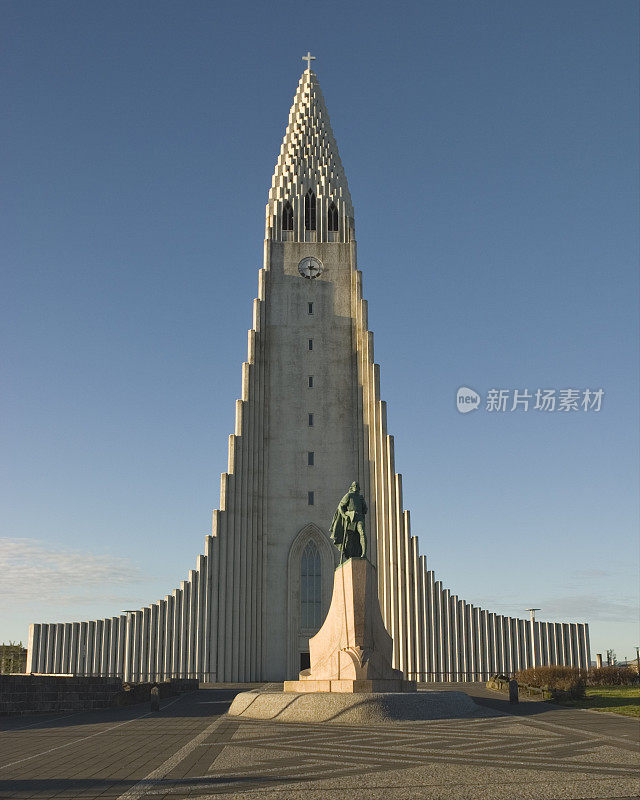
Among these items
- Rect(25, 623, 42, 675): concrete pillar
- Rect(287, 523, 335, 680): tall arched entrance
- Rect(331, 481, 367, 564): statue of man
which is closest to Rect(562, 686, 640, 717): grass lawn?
Rect(331, 481, 367, 564): statue of man

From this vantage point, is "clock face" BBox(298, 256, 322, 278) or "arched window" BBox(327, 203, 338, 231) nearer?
"clock face" BBox(298, 256, 322, 278)

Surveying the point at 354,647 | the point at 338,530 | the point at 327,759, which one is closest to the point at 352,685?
the point at 354,647

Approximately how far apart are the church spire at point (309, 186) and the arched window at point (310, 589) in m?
21.1

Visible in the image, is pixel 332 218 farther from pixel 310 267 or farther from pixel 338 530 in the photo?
pixel 338 530

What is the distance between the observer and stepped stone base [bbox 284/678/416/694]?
2255 centimetres

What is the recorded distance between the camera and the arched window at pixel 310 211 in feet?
187

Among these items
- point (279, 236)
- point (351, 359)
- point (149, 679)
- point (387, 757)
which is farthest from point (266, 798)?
point (279, 236)

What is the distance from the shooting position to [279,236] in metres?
56.1

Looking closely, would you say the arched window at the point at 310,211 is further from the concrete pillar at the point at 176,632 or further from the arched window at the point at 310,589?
the concrete pillar at the point at 176,632

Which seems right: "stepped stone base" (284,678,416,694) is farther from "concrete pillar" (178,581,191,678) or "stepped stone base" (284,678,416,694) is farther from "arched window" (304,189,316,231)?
"arched window" (304,189,316,231)

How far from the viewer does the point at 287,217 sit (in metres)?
57.1

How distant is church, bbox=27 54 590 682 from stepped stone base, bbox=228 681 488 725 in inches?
1014

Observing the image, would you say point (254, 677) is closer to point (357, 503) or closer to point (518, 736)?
point (357, 503)

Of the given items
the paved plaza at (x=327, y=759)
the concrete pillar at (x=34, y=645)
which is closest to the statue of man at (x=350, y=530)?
the paved plaza at (x=327, y=759)
